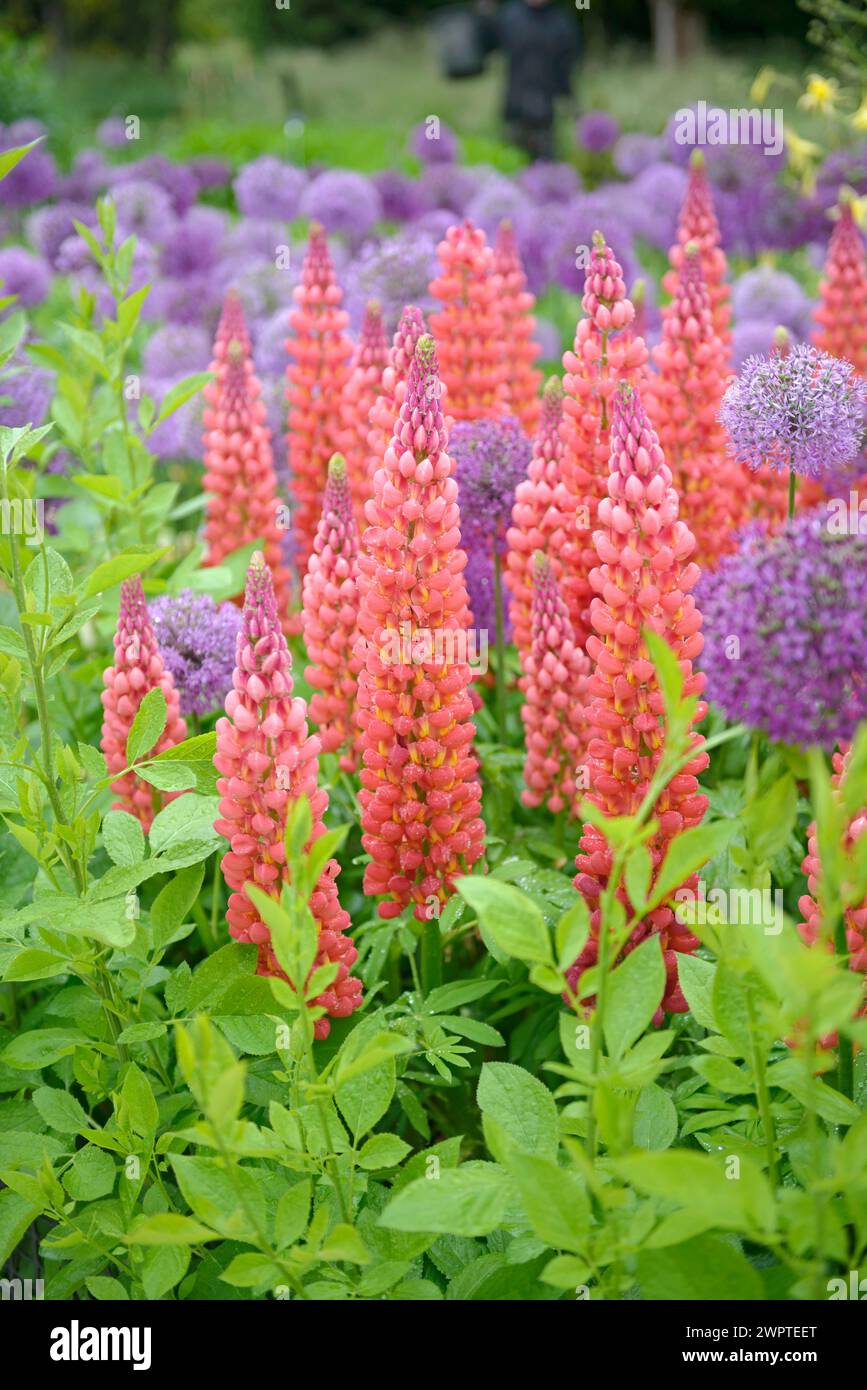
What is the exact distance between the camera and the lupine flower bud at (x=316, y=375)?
264 cm

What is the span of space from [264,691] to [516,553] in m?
0.73

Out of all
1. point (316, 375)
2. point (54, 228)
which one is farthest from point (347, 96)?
point (316, 375)

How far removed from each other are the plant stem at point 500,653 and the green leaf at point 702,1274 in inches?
51.5

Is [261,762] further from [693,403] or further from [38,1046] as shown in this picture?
[693,403]

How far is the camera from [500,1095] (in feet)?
4.88

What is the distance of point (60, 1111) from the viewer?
1.61m

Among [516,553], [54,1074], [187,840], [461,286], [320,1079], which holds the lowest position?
[54,1074]

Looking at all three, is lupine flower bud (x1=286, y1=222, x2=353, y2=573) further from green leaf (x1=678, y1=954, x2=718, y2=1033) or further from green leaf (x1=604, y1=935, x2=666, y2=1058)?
green leaf (x1=604, y1=935, x2=666, y2=1058)

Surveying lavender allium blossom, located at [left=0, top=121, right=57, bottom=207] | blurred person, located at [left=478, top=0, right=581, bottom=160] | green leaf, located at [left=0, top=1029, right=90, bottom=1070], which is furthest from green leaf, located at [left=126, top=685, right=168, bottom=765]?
blurred person, located at [left=478, top=0, right=581, bottom=160]

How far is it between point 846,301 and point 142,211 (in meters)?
3.49

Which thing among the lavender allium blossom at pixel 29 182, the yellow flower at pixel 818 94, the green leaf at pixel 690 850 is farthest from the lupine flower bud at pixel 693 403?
the lavender allium blossom at pixel 29 182
